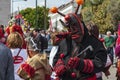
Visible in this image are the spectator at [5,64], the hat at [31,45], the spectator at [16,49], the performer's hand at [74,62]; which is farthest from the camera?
the spectator at [16,49]

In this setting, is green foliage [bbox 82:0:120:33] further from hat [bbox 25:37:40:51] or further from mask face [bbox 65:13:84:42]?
mask face [bbox 65:13:84:42]

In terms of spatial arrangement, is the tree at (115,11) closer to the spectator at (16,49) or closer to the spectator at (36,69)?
the spectator at (16,49)

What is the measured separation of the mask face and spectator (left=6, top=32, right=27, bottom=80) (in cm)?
145

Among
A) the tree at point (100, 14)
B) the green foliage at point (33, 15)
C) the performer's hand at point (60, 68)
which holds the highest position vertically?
the performer's hand at point (60, 68)

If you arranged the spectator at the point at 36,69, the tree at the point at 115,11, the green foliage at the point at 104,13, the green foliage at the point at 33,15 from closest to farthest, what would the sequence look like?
the spectator at the point at 36,69, the tree at the point at 115,11, the green foliage at the point at 104,13, the green foliage at the point at 33,15

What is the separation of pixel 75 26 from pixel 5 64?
1.33 metres

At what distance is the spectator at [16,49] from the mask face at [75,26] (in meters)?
1.45

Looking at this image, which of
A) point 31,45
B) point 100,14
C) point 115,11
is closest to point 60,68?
point 31,45

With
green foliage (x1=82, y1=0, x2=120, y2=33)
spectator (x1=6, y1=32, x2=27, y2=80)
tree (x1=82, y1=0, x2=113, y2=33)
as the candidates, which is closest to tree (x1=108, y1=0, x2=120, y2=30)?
green foliage (x1=82, y1=0, x2=120, y2=33)

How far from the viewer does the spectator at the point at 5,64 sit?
17.1 ft

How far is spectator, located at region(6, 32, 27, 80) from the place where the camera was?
756cm

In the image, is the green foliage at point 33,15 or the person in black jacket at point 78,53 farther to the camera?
the green foliage at point 33,15

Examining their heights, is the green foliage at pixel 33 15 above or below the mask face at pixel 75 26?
below

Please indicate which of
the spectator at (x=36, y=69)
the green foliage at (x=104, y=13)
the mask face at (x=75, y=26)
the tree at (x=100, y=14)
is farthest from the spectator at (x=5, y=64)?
the tree at (x=100, y=14)
